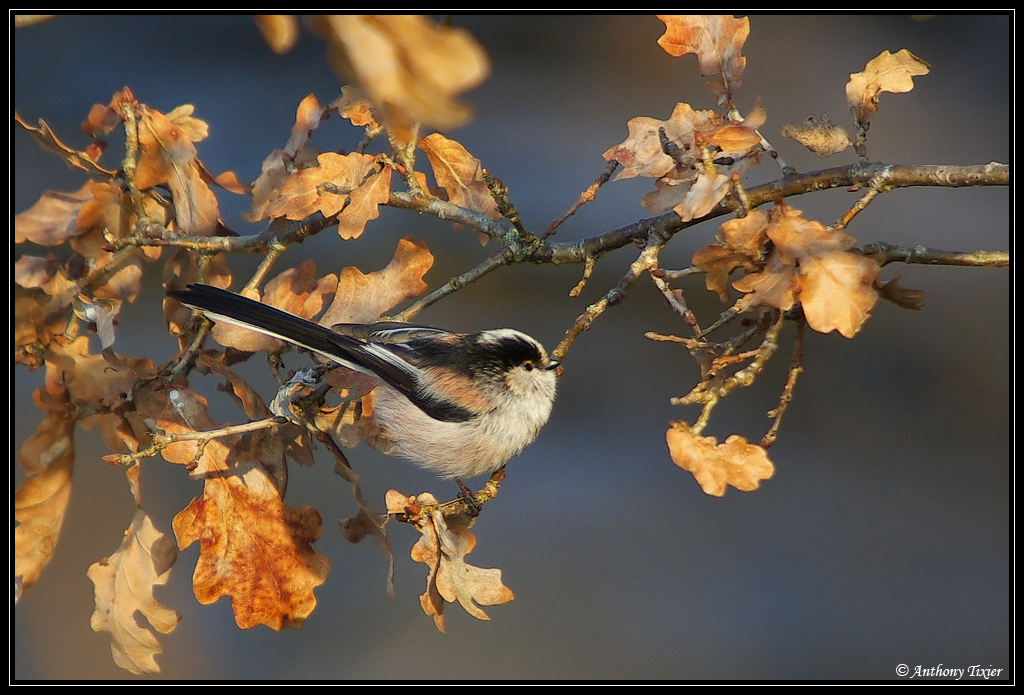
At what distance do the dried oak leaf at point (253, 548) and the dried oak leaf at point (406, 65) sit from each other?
55 centimetres

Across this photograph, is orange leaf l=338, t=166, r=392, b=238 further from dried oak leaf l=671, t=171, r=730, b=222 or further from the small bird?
dried oak leaf l=671, t=171, r=730, b=222

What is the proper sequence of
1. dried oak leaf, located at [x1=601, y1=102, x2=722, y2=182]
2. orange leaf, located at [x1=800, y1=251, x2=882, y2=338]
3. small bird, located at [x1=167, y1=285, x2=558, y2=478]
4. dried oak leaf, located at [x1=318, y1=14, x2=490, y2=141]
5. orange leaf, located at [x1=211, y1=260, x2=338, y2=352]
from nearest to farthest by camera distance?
dried oak leaf, located at [x1=318, y1=14, x2=490, y2=141] → orange leaf, located at [x1=800, y1=251, x2=882, y2=338] → dried oak leaf, located at [x1=601, y1=102, x2=722, y2=182] → orange leaf, located at [x1=211, y1=260, x2=338, y2=352] → small bird, located at [x1=167, y1=285, x2=558, y2=478]

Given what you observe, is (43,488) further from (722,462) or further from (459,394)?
(722,462)

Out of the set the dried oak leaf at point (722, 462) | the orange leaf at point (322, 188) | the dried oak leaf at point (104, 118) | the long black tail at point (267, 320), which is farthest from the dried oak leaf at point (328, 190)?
the dried oak leaf at point (722, 462)

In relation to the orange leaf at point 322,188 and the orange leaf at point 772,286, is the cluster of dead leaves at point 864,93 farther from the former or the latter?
the orange leaf at point 322,188

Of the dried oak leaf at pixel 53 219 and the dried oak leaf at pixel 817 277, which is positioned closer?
the dried oak leaf at pixel 817 277

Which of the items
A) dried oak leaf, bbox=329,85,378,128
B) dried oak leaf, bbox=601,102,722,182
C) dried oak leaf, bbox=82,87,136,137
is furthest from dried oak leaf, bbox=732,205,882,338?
dried oak leaf, bbox=82,87,136,137

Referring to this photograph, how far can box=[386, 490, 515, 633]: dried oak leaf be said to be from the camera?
31.2 inches

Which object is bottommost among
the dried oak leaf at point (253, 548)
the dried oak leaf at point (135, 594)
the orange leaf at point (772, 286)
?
the dried oak leaf at point (135, 594)

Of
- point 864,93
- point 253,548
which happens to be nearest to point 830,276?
point 864,93

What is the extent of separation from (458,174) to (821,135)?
42 centimetres

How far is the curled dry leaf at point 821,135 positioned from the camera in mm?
784

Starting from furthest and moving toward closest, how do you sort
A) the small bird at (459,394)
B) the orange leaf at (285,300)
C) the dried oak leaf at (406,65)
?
the small bird at (459,394), the orange leaf at (285,300), the dried oak leaf at (406,65)

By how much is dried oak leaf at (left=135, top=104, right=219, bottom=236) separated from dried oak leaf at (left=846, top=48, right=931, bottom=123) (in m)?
0.74
